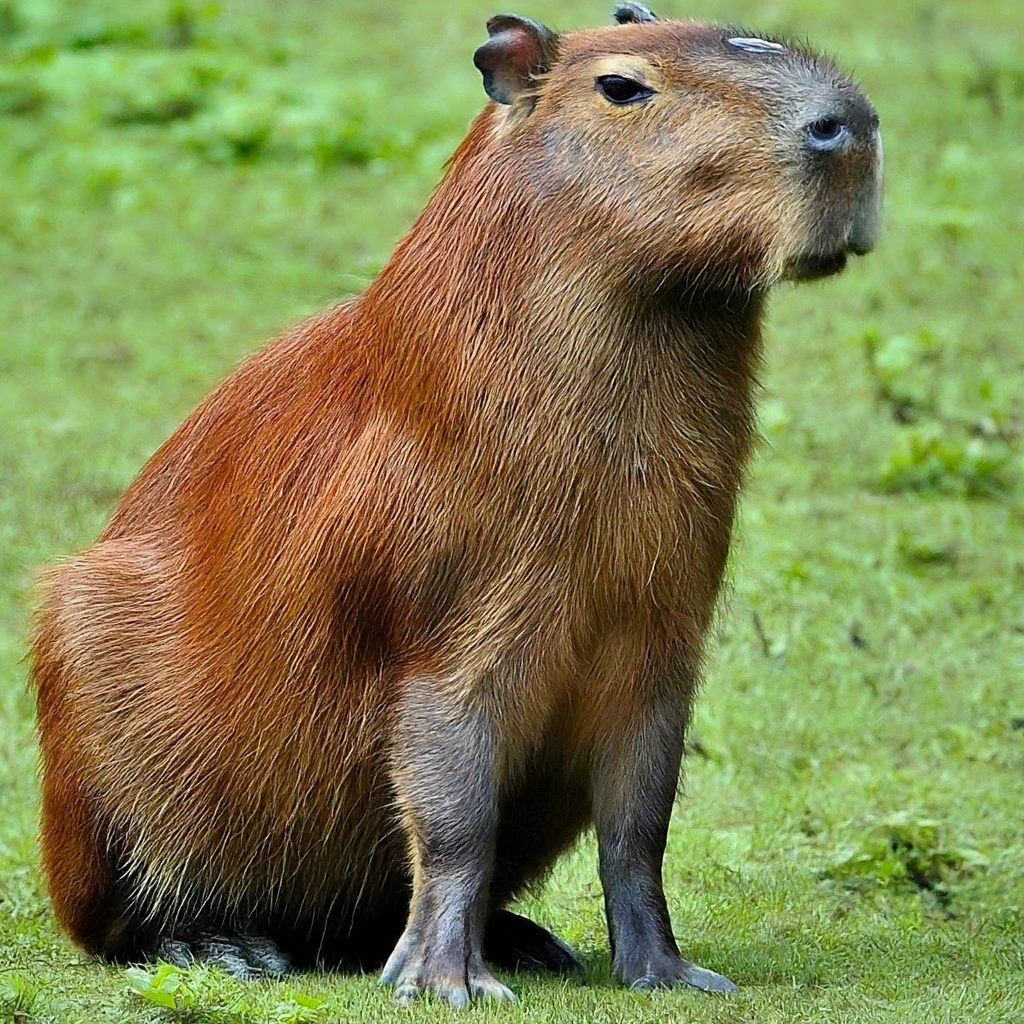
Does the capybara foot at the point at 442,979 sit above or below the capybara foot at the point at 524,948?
above

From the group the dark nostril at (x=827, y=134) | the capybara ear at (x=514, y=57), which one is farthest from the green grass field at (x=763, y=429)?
the capybara ear at (x=514, y=57)

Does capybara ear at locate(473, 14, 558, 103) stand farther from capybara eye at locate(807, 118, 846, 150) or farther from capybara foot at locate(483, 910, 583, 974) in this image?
capybara foot at locate(483, 910, 583, 974)

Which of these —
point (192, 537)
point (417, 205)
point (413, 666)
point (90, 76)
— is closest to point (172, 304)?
point (417, 205)

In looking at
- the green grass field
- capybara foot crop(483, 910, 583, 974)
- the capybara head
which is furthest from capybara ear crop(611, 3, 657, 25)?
capybara foot crop(483, 910, 583, 974)

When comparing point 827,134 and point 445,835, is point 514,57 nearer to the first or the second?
point 827,134

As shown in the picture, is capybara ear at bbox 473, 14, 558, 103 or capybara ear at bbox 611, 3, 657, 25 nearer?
capybara ear at bbox 473, 14, 558, 103

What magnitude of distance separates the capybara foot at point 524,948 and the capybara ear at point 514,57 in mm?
1811

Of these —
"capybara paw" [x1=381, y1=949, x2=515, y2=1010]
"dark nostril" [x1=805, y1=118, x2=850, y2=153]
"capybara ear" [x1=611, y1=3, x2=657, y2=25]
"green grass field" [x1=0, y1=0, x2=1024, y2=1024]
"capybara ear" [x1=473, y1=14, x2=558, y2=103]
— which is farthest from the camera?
"green grass field" [x1=0, y1=0, x2=1024, y2=1024]

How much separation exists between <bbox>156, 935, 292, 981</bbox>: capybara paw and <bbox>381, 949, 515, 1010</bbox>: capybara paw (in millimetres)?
504

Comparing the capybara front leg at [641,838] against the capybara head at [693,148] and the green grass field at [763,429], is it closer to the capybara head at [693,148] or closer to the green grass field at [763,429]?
the green grass field at [763,429]

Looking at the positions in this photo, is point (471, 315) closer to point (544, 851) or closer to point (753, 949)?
point (544, 851)

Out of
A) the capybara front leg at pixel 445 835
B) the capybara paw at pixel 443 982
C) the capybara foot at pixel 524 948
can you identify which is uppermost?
the capybara front leg at pixel 445 835

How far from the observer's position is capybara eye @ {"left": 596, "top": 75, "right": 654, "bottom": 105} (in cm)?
434

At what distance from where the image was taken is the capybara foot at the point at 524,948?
4.83 m
